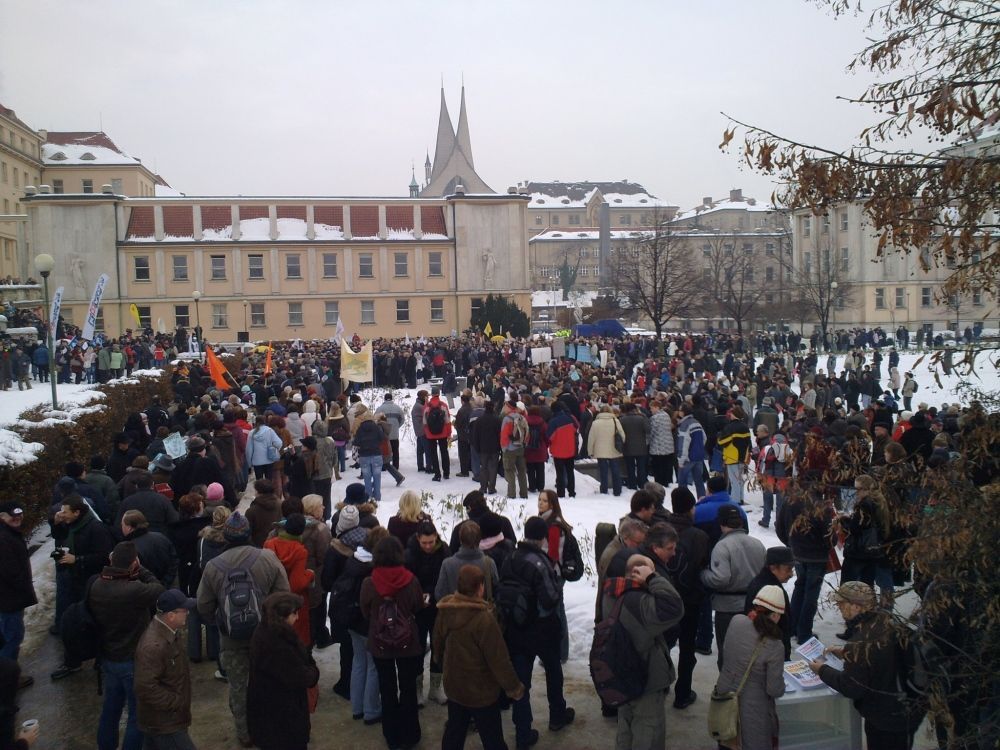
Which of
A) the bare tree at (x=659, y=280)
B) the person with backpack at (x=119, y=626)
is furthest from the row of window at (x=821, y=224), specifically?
the person with backpack at (x=119, y=626)

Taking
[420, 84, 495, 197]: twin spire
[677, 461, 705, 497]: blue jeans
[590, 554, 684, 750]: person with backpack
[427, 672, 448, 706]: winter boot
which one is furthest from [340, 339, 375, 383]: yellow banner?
[420, 84, 495, 197]: twin spire

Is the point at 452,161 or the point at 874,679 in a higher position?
the point at 452,161

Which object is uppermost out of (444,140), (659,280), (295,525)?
(444,140)

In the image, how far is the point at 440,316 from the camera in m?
53.3

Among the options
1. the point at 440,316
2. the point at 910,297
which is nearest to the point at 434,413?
the point at 440,316

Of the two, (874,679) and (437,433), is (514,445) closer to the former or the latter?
(437,433)

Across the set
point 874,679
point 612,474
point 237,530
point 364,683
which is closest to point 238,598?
point 237,530

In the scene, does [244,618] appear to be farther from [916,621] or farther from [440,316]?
[440,316]

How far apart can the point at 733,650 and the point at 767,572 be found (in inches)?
38.0

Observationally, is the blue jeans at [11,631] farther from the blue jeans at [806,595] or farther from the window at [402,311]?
the window at [402,311]

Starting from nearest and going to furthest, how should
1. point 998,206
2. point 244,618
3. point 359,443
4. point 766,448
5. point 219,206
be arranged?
point 998,206
point 244,618
point 766,448
point 359,443
point 219,206

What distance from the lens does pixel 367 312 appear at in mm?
52688

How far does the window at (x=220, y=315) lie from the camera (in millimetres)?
51094

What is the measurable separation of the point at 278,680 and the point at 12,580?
3.37 metres
